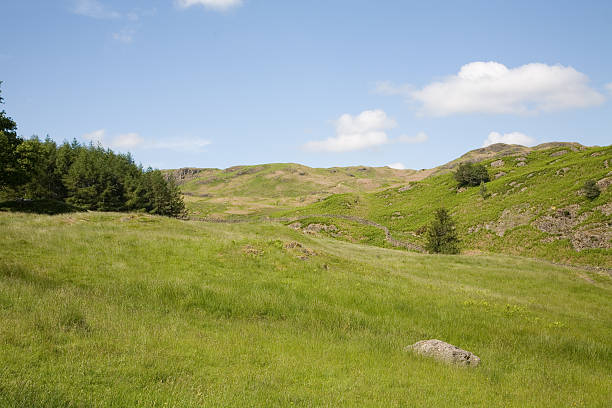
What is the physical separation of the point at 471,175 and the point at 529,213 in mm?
30594

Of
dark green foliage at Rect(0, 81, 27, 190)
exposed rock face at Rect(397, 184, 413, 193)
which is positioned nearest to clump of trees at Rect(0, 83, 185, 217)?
dark green foliage at Rect(0, 81, 27, 190)

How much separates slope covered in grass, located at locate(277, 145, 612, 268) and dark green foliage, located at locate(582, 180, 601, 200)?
0.76m

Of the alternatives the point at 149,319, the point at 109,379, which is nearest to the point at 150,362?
the point at 109,379

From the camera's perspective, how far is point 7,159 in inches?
1471

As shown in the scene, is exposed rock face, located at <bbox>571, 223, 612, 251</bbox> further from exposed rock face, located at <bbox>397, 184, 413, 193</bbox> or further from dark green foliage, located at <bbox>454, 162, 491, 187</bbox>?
exposed rock face, located at <bbox>397, 184, 413, 193</bbox>

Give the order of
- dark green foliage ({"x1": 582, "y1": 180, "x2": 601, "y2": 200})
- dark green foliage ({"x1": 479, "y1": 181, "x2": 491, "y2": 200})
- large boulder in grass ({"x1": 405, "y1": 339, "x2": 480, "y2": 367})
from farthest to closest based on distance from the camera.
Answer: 1. dark green foliage ({"x1": 479, "y1": 181, "x2": 491, "y2": 200})
2. dark green foliage ({"x1": 582, "y1": 180, "x2": 601, "y2": 200})
3. large boulder in grass ({"x1": 405, "y1": 339, "x2": 480, "y2": 367})

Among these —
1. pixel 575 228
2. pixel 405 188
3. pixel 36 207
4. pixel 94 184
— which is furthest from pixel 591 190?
pixel 94 184

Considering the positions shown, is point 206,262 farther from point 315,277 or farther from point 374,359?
point 374,359

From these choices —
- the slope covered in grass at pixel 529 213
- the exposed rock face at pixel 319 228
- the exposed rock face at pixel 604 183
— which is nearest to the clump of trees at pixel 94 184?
the exposed rock face at pixel 319 228

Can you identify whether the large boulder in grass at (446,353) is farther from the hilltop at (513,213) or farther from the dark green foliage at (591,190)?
the dark green foliage at (591,190)

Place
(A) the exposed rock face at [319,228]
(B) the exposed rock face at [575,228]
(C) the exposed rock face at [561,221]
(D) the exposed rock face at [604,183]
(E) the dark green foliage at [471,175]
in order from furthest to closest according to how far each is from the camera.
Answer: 1. (E) the dark green foliage at [471,175]
2. (A) the exposed rock face at [319,228]
3. (D) the exposed rock face at [604,183]
4. (C) the exposed rock face at [561,221]
5. (B) the exposed rock face at [575,228]

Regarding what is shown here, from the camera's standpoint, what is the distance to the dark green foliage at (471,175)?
85.6m

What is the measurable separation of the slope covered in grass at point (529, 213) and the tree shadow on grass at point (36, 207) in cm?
5217

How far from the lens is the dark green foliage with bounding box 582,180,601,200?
52438 mm
